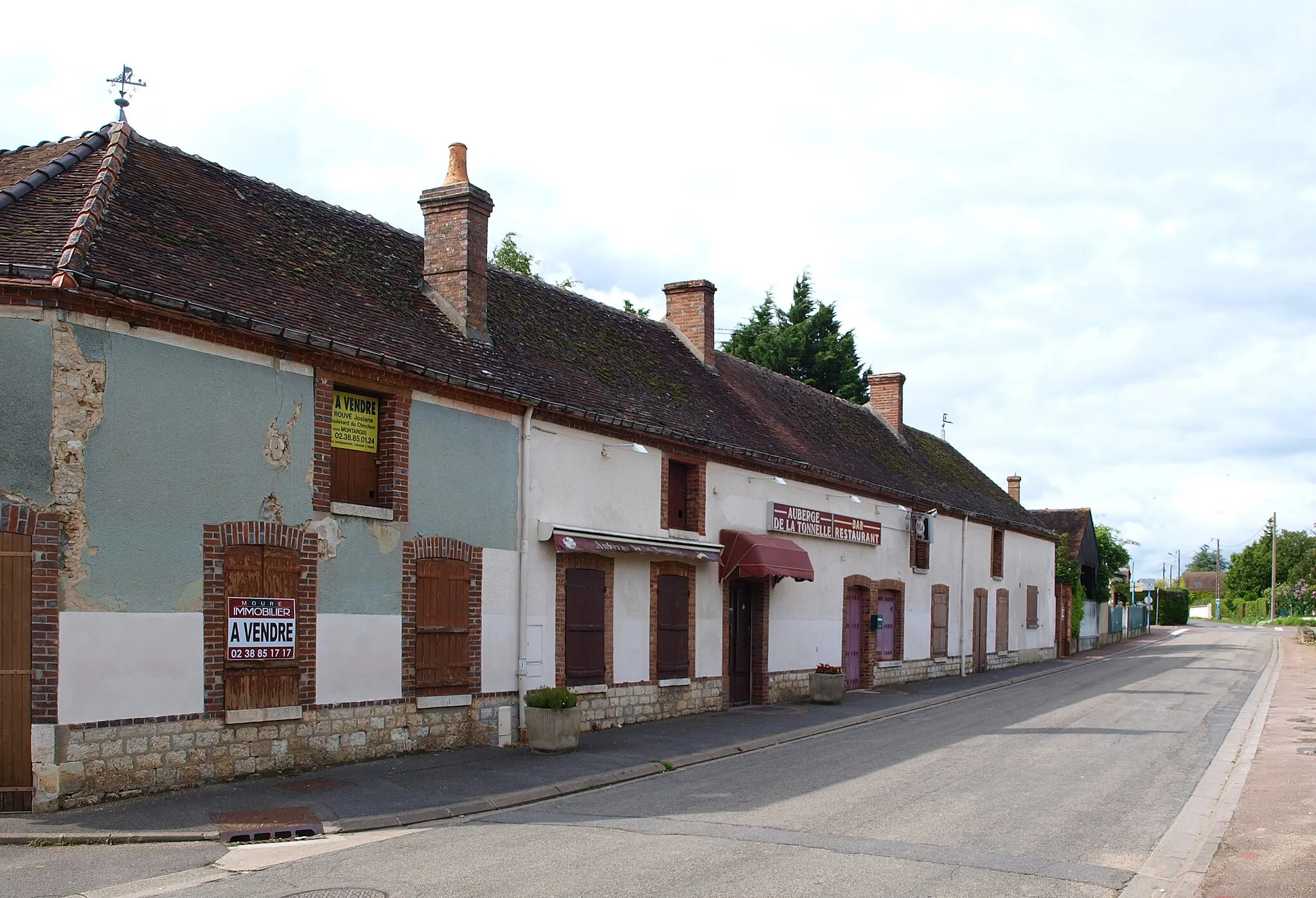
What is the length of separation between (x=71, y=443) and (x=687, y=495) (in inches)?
447

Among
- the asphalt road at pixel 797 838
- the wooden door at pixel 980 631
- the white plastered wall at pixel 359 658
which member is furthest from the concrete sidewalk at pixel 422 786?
the wooden door at pixel 980 631

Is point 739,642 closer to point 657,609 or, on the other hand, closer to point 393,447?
point 657,609

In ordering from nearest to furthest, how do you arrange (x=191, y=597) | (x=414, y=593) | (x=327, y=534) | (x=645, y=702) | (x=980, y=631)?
(x=191, y=597) < (x=327, y=534) < (x=414, y=593) < (x=645, y=702) < (x=980, y=631)

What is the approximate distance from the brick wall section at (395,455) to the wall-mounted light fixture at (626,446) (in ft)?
13.4

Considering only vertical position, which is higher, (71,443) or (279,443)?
(279,443)

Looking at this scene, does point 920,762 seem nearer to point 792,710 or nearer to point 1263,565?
point 792,710

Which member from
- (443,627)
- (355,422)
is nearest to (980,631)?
(443,627)

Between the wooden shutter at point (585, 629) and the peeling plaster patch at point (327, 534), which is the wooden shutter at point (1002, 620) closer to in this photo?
the wooden shutter at point (585, 629)

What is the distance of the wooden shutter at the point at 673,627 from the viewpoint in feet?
63.1

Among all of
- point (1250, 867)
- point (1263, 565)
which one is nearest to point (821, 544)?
point (1250, 867)

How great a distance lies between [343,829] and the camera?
1046 cm

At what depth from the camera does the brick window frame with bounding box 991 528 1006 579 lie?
117 feet

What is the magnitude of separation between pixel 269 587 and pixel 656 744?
6.01 metres

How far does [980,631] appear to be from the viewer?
112 ft
